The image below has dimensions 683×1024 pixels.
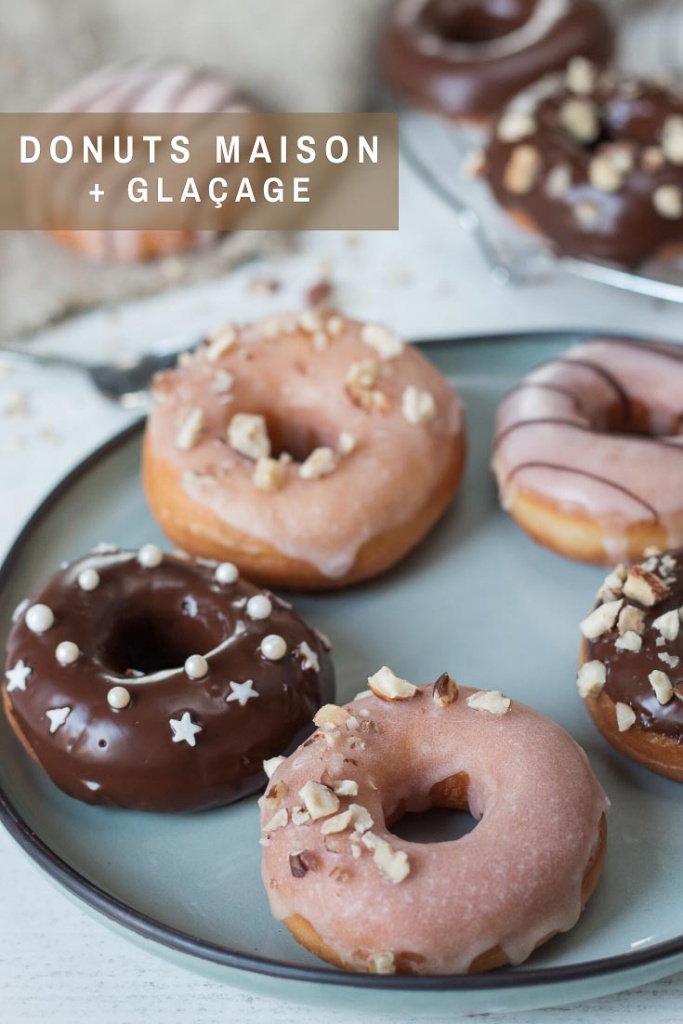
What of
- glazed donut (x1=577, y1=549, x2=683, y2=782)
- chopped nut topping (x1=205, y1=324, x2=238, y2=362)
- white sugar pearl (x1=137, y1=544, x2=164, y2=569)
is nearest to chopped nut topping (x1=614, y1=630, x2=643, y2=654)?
glazed donut (x1=577, y1=549, x2=683, y2=782)

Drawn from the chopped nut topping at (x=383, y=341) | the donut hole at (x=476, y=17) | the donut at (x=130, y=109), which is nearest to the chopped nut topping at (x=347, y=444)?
the chopped nut topping at (x=383, y=341)

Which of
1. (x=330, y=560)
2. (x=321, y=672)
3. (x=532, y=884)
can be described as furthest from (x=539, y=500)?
(x=532, y=884)

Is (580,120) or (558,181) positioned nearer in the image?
(558,181)

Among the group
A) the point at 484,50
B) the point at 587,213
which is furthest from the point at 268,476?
the point at 484,50

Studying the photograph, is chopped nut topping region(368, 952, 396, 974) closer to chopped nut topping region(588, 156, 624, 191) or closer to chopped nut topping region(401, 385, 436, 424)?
chopped nut topping region(401, 385, 436, 424)

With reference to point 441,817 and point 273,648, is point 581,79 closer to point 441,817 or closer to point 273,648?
point 273,648
